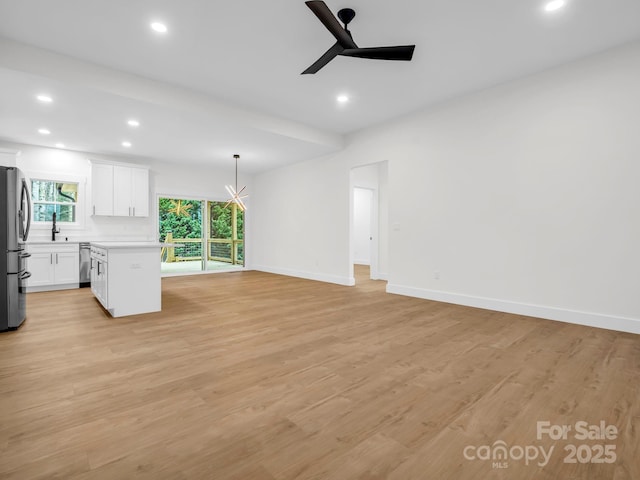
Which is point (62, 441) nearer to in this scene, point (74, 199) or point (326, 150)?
point (326, 150)

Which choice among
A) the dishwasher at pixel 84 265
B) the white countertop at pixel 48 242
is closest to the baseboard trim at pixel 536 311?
the dishwasher at pixel 84 265

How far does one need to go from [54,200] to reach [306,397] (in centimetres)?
698

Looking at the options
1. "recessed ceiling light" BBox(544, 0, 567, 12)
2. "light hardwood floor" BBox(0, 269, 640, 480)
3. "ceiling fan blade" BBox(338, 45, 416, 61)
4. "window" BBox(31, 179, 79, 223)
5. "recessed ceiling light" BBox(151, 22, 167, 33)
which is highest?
"recessed ceiling light" BBox(544, 0, 567, 12)

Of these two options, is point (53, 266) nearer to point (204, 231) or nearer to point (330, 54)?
point (204, 231)

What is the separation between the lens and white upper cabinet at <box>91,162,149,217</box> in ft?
21.3

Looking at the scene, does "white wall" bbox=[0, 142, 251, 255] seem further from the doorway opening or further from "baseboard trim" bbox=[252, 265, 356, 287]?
the doorway opening

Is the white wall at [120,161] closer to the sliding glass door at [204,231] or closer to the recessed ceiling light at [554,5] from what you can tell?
the sliding glass door at [204,231]

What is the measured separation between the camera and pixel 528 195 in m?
3.96

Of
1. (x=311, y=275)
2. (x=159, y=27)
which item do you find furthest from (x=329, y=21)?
(x=311, y=275)

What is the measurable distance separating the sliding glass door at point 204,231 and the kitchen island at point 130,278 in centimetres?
394

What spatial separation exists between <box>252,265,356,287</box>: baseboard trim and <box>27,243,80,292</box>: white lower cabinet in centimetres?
408

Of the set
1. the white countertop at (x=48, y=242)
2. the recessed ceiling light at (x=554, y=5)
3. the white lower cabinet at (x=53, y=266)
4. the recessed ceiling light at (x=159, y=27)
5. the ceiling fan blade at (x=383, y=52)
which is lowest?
the white lower cabinet at (x=53, y=266)

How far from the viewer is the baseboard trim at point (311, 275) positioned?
6.33 metres

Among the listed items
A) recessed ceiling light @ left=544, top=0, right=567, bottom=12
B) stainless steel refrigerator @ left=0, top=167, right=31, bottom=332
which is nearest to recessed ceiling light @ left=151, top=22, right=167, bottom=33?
stainless steel refrigerator @ left=0, top=167, right=31, bottom=332
